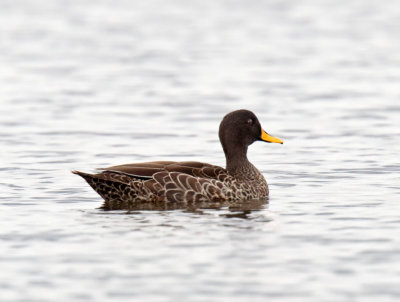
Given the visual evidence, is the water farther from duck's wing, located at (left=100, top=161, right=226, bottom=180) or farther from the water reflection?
duck's wing, located at (left=100, top=161, right=226, bottom=180)

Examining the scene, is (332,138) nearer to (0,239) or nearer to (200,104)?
(200,104)

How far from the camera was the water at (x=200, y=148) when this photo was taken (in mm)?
10102

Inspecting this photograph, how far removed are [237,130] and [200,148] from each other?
12.2 ft

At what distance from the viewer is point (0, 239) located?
11.6 metres

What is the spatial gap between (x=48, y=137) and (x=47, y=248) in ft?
28.1

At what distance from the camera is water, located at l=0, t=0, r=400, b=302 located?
1010 centimetres

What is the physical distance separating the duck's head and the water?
795 millimetres

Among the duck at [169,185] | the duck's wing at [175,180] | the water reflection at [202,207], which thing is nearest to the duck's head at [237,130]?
the duck at [169,185]

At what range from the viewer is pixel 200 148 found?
18.5 m

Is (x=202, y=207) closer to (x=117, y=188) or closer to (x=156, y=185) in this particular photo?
(x=156, y=185)

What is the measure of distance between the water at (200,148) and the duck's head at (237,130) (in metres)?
0.79

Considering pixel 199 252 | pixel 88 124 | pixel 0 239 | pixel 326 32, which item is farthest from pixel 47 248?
pixel 326 32

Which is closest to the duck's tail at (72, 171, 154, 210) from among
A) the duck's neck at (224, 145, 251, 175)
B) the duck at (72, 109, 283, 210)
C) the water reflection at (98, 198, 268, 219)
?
the duck at (72, 109, 283, 210)

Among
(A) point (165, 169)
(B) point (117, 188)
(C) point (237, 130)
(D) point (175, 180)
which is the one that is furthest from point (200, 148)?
(B) point (117, 188)
